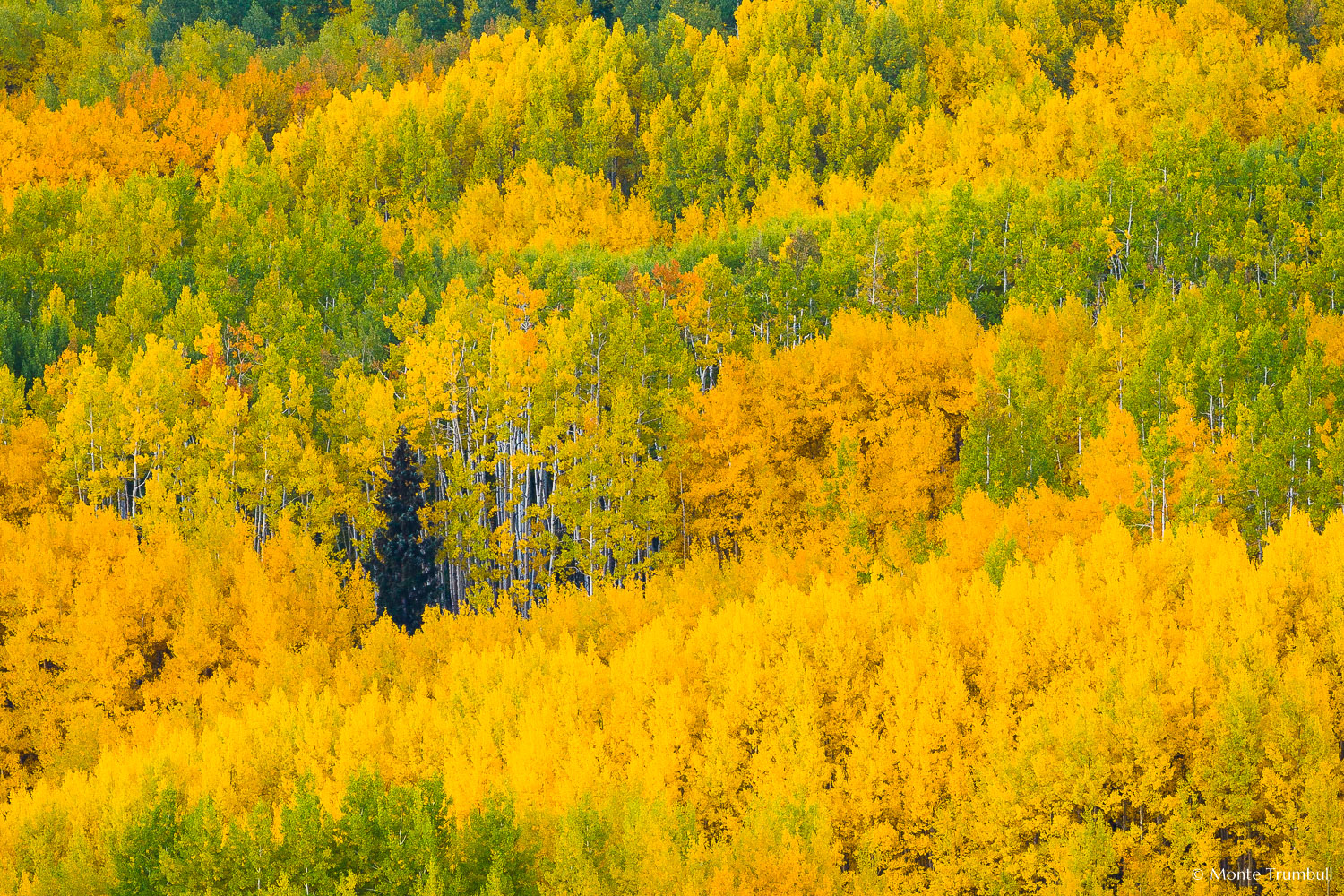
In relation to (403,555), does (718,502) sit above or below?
above

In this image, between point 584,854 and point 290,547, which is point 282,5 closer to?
point 290,547

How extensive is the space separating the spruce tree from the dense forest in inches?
9.7

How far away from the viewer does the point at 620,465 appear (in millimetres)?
93250

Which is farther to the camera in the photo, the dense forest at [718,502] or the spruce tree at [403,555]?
the spruce tree at [403,555]

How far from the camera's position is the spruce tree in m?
90.1

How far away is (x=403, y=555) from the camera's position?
90500 millimetres

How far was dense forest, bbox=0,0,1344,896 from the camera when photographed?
222 feet

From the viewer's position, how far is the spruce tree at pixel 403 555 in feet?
295

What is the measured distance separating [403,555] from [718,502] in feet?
56.5

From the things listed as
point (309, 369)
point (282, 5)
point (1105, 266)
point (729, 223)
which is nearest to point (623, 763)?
point (309, 369)

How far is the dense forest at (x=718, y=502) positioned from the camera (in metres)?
67.6

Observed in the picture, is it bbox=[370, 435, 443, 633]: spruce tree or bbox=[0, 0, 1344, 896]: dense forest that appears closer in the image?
bbox=[0, 0, 1344, 896]: dense forest

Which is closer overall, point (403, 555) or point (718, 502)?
point (403, 555)

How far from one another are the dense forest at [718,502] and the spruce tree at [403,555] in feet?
0.81
